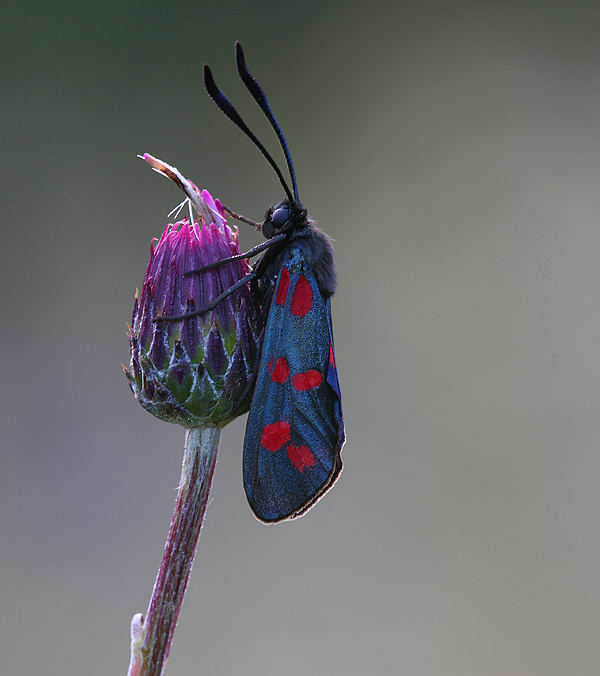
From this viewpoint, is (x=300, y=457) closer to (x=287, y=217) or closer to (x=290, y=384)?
(x=290, y=384)

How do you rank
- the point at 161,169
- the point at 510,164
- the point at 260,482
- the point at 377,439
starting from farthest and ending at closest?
the point at 510,164 < the point at 377,439 < the point at 161,169 < the point at 260,482

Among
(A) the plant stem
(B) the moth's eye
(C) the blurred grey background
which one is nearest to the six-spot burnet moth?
(B) the moth's eye

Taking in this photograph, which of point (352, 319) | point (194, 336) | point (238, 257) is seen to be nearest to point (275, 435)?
point (194, 336)

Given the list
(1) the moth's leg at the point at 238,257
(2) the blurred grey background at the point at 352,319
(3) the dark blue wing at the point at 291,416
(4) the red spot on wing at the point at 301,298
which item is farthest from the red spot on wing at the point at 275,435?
(2) the blurred grey background at the point at 352,319

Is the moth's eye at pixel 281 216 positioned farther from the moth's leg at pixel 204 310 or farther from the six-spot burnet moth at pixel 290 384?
the moth's leg at pixel 204 310

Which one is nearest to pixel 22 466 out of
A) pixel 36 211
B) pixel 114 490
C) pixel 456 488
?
pixel 114 490

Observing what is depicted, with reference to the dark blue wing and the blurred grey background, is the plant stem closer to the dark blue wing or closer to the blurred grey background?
the dark blue wing

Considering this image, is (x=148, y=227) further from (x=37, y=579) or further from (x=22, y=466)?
(x=37, y=579)
